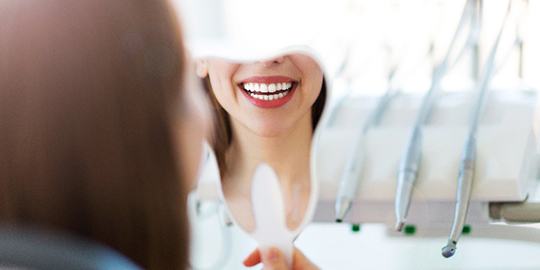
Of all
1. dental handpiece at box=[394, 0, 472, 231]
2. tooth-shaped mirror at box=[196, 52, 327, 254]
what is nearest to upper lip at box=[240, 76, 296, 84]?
tooth-shaped mirror at box=[196, 52, 327, 254]

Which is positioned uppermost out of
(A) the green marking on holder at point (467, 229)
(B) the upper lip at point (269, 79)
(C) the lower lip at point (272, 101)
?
(B) the upper lip at point (269, 79)

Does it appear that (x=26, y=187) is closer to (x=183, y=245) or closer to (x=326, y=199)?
(x=183, y=245)

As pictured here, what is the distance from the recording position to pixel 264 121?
631mm

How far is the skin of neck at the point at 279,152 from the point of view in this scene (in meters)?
0.64

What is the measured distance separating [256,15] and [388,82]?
15 centimetres

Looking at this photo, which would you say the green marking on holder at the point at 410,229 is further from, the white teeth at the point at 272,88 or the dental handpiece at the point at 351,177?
the white teeth at the point at 272,88

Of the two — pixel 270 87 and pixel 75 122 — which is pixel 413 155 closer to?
pixel 270 87

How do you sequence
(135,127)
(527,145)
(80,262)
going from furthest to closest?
1. (527,145)
2. (135,127)
3. (80,262)

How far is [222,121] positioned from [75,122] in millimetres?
165

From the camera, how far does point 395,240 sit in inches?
29.1

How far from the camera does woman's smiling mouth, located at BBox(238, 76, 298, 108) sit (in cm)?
62

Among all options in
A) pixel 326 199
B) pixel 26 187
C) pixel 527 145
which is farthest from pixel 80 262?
pixel 527 145

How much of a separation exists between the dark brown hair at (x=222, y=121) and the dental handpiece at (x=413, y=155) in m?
0.09

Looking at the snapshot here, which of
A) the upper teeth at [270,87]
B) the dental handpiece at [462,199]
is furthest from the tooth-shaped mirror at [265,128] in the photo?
the dental handpiece at [462,199]
